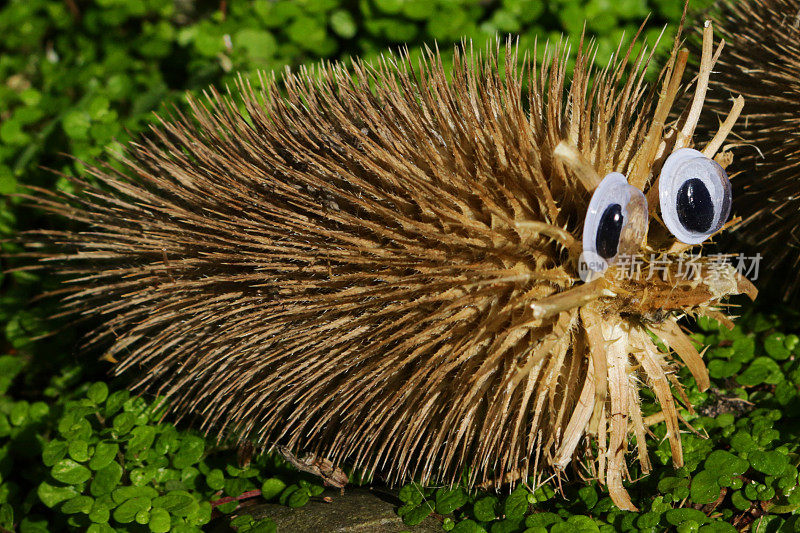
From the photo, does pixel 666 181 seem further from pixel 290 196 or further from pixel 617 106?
pixel 290 196

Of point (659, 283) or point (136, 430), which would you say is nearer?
point (659, 283)

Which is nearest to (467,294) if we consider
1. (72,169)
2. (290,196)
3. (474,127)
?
(474,127)

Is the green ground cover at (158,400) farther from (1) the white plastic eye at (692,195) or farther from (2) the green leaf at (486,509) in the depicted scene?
(1) the white plastic eye at (692,195)

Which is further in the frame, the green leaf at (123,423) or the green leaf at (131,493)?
the green leaf at (123,423)

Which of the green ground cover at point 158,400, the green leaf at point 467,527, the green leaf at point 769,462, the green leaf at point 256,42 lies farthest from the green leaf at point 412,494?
the green leaf at point 256,42

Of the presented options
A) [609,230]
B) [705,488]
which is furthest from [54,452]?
[705,488]

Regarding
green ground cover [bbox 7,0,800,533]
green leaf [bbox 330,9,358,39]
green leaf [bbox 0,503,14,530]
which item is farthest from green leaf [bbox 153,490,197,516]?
green leaf [bbox 330,9,358,39]
